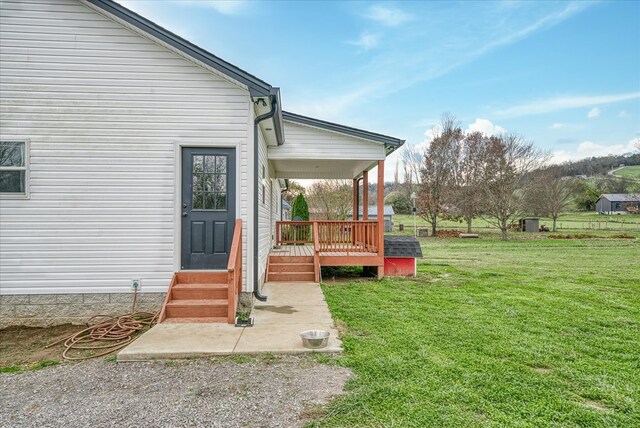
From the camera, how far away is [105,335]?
4527mm

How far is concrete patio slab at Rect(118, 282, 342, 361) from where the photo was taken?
3.82 m

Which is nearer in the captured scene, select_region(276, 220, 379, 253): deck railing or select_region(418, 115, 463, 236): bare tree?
select_region(276, 220, 379, 253): deck railing

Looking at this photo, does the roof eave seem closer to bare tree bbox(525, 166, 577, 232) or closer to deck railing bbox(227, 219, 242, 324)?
deck railing bbox(227, 219, 242, 324)

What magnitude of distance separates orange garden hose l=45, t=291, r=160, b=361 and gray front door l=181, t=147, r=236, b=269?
0.97 meters

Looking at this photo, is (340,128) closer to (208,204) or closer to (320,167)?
(320,167)

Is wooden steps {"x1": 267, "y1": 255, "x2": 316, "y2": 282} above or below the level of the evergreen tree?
below

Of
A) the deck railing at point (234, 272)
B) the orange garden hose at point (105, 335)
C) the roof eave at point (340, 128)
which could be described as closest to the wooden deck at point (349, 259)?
the roof eave at point (340, 128)

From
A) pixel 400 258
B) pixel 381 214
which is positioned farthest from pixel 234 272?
pixel 400 258

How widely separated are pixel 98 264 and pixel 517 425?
18.4 feet

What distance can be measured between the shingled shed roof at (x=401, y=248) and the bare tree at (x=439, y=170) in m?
17.1

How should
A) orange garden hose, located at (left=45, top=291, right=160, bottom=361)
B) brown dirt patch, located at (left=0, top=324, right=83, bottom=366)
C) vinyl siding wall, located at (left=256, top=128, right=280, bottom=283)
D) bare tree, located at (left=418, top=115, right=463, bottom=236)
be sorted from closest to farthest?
brown dirt patch, located at (left=0, top=324, right=83, bottom=366)
orange garden hose, located at (left=45, top=291, right=160, bottom=361)
vinyl siding wall, located at (left=256, top=128, right=280, bottom=283)
bare tree, located at (left=418, top=115, right=463, bottom=236)

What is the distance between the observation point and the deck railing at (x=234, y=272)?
15.7 feet

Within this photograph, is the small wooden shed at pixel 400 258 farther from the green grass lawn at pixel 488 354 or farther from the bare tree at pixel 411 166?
the bare tree at pixel 411 166

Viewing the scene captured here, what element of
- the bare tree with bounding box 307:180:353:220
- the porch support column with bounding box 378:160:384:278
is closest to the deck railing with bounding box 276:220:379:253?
the porch support column with bounding box 378:160:384:278
